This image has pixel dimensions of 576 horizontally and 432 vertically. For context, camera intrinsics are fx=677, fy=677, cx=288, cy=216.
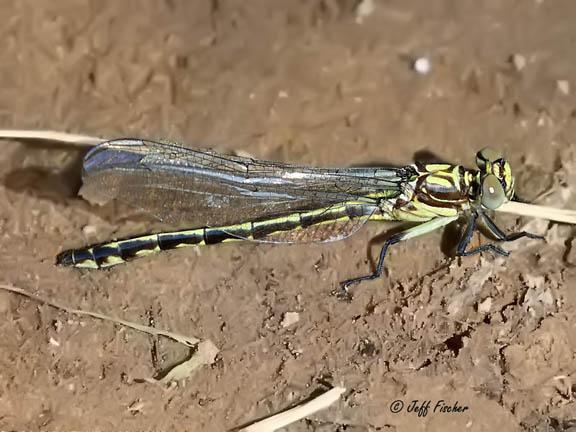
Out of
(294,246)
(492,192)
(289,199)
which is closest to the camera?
(492,192)

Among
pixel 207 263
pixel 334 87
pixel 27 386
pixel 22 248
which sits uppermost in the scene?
pixel 334 87

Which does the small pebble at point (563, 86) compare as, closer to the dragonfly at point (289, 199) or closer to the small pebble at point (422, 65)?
the dragonfly at point (289, 199)

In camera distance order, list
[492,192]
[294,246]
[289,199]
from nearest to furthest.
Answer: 1. [492,192]
2. [289,199]
3. [294,246]

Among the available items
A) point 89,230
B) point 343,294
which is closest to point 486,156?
point 343,294

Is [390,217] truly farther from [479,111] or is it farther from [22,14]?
[22,14]

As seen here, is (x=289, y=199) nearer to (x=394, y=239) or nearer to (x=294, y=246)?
(x=294, y=246)

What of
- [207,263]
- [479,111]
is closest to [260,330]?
[207,263]
